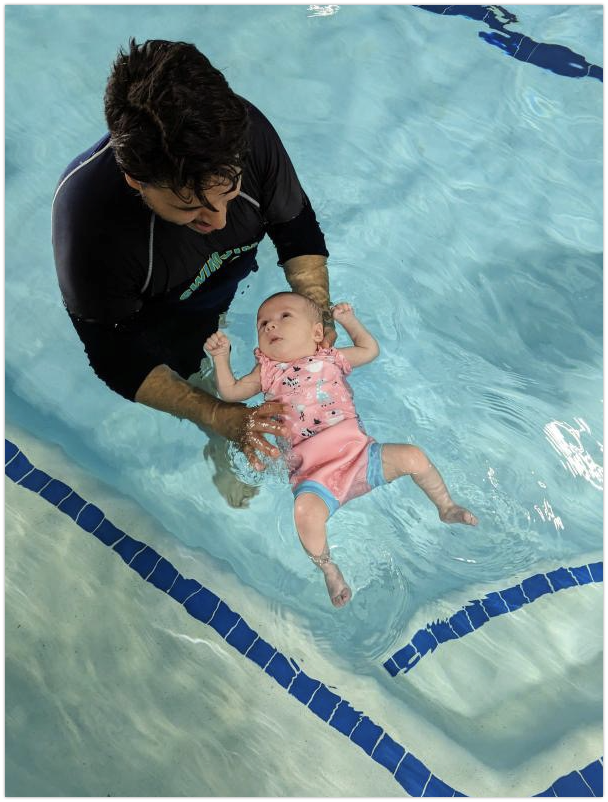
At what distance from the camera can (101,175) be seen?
2180 millimetres

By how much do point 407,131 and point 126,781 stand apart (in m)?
3.11

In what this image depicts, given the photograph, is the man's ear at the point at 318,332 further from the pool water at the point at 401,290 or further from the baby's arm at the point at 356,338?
the pool water at the point at 401,290

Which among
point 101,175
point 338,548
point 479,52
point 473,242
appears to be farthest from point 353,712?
point 479,52

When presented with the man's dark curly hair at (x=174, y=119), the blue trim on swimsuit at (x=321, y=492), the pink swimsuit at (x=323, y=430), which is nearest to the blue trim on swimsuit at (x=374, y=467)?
the pink swimsuit at (x=323, y=430)

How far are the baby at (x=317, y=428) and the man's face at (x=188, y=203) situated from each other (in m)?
0.53

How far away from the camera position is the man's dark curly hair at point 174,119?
1.73 metres

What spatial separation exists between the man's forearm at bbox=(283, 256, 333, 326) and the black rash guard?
0.09 feet

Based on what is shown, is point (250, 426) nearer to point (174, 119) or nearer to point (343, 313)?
point (343, 313)

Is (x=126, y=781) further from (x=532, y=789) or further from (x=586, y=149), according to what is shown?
(x=586, y=149)

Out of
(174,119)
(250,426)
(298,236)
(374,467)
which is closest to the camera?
(174,119)

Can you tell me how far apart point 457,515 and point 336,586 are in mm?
462

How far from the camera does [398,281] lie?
11.4 feet

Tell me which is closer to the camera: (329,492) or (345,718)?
(329,492)

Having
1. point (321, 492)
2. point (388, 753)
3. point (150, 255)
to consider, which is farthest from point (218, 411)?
point (388, 753)
